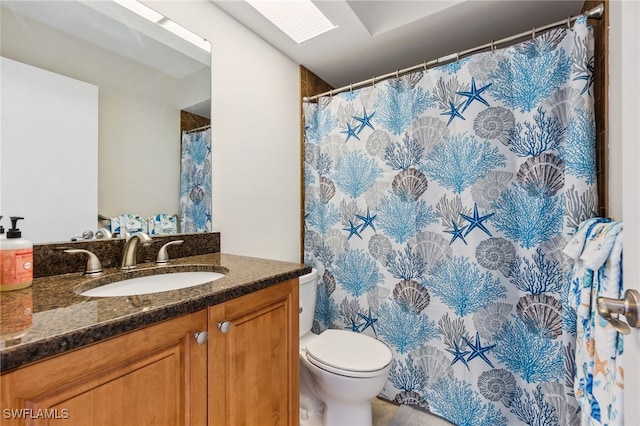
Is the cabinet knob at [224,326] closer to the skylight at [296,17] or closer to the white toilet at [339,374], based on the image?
the white toilet at [339,374]

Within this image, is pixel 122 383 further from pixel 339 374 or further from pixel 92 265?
pixel 339 374

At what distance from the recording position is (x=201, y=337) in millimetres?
717

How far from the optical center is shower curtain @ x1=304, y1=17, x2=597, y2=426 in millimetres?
1270

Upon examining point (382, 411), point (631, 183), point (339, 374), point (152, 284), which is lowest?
point (382, 411)

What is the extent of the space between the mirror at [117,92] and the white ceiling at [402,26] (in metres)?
0.48

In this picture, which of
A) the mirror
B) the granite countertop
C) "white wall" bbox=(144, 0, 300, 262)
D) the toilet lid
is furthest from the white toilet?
the mirror

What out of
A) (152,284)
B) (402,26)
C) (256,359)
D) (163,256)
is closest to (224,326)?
(256,359)

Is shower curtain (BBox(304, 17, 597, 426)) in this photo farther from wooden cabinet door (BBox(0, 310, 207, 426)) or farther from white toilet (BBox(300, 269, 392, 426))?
wooden cabinet door (BBox(0, 310, 207, 426))

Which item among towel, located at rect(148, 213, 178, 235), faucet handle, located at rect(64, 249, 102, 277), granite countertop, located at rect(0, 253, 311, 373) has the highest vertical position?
towel, located at rect(148, 213, 178, 235)

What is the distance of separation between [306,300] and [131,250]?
966 millimetres

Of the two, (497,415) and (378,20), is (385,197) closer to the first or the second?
(378,20)

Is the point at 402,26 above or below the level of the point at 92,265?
above

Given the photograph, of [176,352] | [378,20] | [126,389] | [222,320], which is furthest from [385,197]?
[126,389]

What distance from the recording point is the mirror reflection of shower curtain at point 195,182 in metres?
1.36
